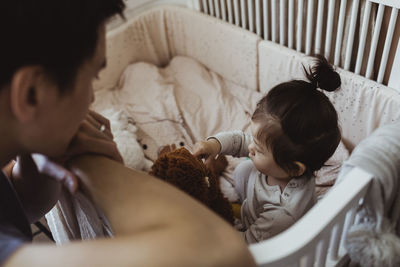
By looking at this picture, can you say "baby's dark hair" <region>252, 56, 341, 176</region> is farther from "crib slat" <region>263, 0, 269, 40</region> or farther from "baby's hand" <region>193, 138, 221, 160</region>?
"crib slat" <region>263, 0, 269, 40</region>

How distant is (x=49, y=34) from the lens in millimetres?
403

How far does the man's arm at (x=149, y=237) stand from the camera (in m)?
0.40

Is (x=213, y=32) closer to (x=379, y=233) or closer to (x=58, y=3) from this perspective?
(x=379, y=233)

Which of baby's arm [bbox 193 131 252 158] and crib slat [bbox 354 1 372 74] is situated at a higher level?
crib slat [bbox 354 1 372 74]

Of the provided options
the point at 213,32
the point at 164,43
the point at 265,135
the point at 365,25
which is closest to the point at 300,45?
the point at 365,25

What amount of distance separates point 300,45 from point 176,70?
25.3 inches

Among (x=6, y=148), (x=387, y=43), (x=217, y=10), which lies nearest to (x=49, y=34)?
(x=6, y=148)

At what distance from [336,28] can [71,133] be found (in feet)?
3.26

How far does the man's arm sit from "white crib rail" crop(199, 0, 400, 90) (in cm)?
84

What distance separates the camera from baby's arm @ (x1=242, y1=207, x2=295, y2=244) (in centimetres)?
88

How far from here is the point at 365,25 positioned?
1.07 meters

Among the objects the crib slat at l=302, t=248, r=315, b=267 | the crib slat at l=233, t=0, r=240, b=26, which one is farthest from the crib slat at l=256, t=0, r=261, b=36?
the crib slat at l=302, t=248, r=315, b=267

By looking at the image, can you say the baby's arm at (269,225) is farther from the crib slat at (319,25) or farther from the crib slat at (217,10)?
the crib slat at (217,10)

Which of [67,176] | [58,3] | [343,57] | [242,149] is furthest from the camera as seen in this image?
[343,57]
